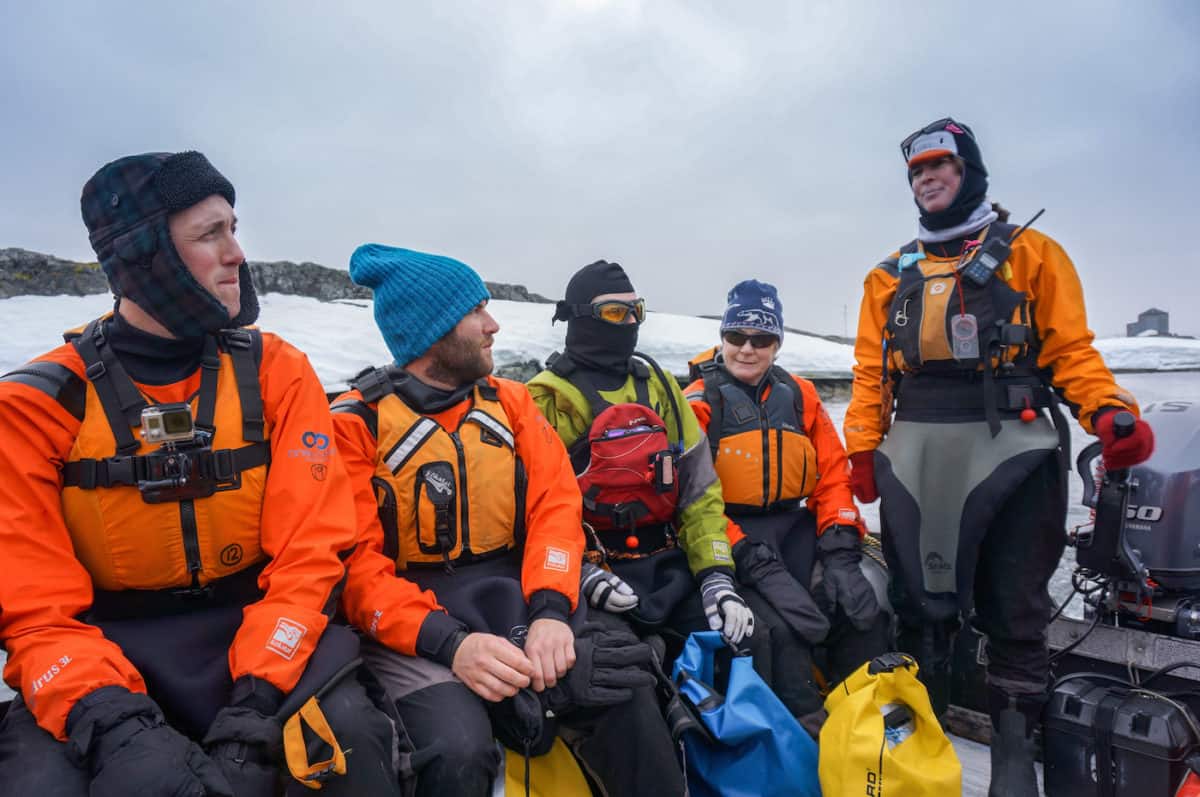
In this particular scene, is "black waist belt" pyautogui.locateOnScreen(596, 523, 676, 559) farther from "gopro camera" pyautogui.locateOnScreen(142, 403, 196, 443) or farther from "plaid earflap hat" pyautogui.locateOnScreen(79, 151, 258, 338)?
"plaid earflap hat" pyautogui.locateOnScreen(79, 151, 258, 338)

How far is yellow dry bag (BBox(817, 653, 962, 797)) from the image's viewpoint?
71.6 inches

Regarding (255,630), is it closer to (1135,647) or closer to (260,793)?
(260,793)

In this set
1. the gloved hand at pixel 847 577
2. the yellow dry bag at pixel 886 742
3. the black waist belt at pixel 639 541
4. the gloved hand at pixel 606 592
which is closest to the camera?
the yellow dry bag at pixel 886 742

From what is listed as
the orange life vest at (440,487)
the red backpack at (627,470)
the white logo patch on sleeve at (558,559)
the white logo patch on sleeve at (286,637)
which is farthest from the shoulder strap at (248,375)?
the red backpack at (627,470)

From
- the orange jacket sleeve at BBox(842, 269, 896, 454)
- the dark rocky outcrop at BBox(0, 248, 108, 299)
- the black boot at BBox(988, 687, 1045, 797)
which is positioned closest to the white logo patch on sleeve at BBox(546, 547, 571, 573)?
the orange jacket sleeve at BBox(842, 269, 896, 454)

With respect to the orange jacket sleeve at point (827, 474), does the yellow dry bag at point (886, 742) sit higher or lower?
lower

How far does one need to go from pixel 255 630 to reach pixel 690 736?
1.34 m

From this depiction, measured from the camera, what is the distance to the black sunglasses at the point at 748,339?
114 inches

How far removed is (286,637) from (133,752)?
0.36 meters

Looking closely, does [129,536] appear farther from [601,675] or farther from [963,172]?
[963,172]

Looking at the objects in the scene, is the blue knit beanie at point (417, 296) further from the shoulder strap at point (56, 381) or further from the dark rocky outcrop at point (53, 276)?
the dark rocky outcrop at point (53, 276)

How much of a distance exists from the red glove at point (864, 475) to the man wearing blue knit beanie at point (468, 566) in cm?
121

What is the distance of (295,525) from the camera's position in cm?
174

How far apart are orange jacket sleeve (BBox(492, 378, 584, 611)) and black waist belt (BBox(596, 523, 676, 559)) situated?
1.53 ft
